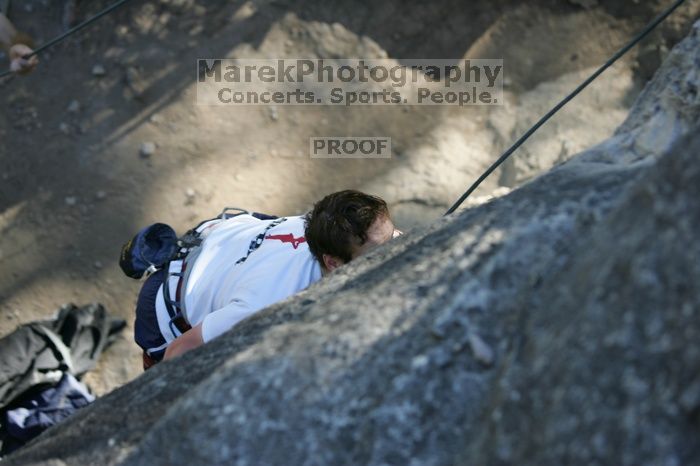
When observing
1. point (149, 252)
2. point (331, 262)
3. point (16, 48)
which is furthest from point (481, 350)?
point (16, 48)

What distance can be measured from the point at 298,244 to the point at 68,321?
1708mm

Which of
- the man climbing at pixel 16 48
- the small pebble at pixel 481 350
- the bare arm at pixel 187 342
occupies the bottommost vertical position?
the small pebble at pixel 481 350

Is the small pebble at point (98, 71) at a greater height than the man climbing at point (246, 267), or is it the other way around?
the small pebble at point (98, 71)

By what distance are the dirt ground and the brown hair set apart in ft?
6.09

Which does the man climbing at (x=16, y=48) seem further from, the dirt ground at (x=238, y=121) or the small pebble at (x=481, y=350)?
the small pebble at (x=481, y=350)

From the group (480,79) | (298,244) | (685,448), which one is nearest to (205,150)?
(480,79)

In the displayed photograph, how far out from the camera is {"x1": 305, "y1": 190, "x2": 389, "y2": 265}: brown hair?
189cm

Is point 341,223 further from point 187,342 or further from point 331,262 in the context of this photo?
point 187,342

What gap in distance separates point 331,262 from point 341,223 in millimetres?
94

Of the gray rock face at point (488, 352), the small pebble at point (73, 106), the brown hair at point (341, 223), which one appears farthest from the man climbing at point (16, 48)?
the gray rock face at point (488, 352)

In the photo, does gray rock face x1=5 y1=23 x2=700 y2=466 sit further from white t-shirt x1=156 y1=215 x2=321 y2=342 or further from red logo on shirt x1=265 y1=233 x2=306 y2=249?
red logo on shirt x1=265 y1=233 x2=306 y2=249

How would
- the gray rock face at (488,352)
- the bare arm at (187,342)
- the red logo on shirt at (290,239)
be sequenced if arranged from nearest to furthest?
the gray rock face at (488,352), the bare arm at (187,342), the red logo on shirt at (290,239)

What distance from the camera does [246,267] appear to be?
1952 mm

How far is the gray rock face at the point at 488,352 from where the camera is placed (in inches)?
36.6
